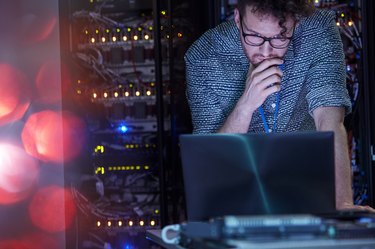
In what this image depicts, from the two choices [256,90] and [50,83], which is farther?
[50,83]

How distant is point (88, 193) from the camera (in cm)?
349

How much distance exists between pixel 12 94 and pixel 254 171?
2523 millimetres

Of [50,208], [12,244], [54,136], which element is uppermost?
[54,136]

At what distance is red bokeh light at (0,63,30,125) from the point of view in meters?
3.59

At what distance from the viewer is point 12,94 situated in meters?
3.62

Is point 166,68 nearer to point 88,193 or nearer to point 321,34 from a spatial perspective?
point 88,193

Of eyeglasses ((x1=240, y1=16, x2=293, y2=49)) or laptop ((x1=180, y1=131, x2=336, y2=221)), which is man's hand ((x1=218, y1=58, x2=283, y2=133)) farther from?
laptop ((x1=180, y1=131, x2=336, y2=221))

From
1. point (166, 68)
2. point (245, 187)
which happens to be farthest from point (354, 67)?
point (245, 187)

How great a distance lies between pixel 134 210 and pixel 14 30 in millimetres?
1254

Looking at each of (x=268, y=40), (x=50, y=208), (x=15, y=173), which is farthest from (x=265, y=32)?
(x=15, y=173)

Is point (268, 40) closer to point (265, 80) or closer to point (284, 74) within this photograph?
point (265, 80)

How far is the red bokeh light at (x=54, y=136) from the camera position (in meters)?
3.40

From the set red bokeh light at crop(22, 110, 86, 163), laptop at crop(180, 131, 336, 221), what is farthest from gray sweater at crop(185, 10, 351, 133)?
red bokeh light at crop(22, 110, 86, 163)

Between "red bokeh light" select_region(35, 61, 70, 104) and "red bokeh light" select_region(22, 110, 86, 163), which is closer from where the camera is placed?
"red bokeh light" select_region(22, 110, 86, 163)
